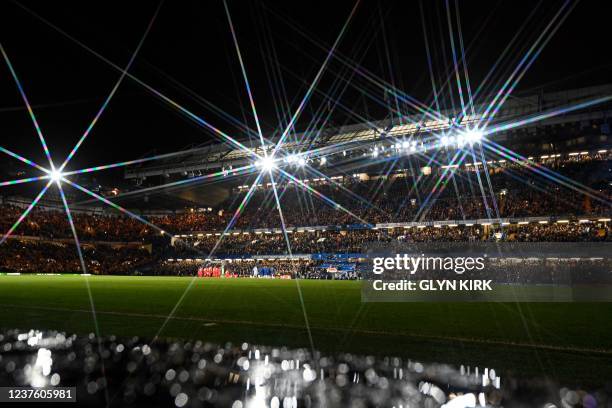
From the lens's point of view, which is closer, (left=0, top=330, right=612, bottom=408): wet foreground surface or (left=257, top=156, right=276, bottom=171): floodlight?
(left=0, top=330, right=612, bottom=408): wet foreground surface

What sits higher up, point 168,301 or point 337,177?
point 337,177

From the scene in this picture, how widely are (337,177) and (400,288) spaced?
136 ft

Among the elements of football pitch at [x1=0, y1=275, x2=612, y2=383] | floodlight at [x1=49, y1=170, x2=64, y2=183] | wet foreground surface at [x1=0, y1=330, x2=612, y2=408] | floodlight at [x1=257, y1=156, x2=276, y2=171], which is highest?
floodlight at [x1=257, y1=156, x2=276, y2=171]

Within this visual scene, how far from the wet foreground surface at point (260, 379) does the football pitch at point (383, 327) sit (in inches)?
26.5

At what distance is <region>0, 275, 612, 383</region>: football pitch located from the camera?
21.4 feet

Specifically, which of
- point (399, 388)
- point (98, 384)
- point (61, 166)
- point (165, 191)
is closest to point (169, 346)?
point (98, 384)

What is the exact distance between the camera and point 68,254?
4909 cm

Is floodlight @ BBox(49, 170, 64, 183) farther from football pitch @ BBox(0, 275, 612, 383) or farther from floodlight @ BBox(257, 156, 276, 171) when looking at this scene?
football pitch @ BBox(0, 275, 612, 383)

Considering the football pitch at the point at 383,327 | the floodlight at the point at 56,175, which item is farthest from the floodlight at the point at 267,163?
the football pitch at the point at 383,327

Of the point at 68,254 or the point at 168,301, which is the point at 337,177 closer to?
the point at 68,254

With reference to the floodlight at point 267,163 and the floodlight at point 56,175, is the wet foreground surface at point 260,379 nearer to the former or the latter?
the floodlight at point 267,163

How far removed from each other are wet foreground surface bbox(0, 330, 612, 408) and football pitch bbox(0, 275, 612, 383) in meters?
0.67

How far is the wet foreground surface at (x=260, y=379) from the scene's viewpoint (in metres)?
4.44

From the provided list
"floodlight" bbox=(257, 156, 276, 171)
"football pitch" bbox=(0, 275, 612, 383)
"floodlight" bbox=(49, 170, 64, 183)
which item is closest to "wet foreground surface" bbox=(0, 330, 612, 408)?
"football pitch" bbox=(0, 275, 612, 383)
